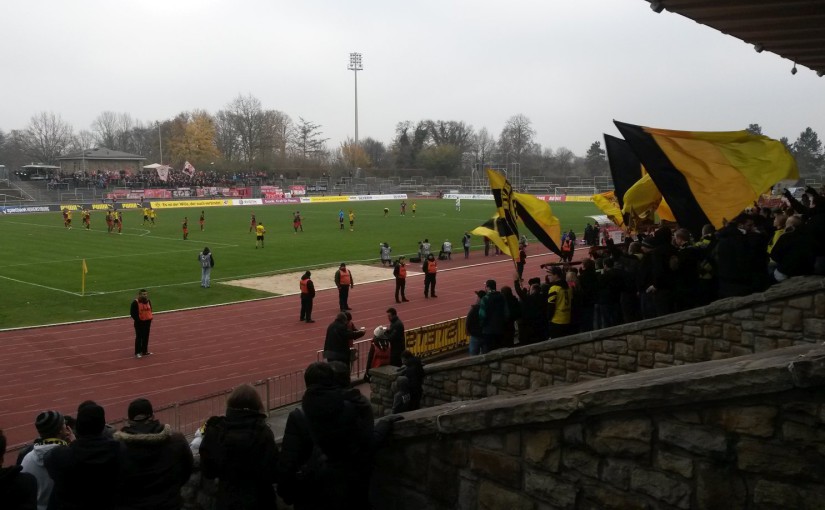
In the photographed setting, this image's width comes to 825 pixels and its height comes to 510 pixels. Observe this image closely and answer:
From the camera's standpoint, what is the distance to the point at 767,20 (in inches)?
462

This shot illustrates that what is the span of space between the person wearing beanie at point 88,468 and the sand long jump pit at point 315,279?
21.4 m

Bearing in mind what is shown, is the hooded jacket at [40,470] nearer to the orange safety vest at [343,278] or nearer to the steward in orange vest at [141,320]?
the steward in orange vest at [141,320]

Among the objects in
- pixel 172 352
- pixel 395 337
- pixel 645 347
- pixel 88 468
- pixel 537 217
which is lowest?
pixel 172 352

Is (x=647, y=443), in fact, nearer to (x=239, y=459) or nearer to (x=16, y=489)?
(x=239, y=459)

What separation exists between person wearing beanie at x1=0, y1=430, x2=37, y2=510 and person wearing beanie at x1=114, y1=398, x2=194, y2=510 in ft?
1.56

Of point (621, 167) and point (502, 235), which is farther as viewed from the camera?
point (621, 167)

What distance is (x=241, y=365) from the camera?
639 inches

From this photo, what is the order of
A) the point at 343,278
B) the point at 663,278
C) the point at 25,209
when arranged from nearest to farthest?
the point at 663,278 < the point at 343,278 < the point at 25,209

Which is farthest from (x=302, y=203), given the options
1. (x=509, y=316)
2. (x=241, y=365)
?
(x=509, y=316)

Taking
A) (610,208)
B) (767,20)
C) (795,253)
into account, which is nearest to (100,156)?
(610,208)

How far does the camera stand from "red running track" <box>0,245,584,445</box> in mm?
14070

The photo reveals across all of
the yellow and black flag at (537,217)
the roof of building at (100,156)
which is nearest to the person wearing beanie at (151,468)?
the yellow and black flag at (537,217)

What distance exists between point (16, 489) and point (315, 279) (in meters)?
24.5

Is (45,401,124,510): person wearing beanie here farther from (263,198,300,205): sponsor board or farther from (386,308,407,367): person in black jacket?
(263,198,300,205): sponsor board
